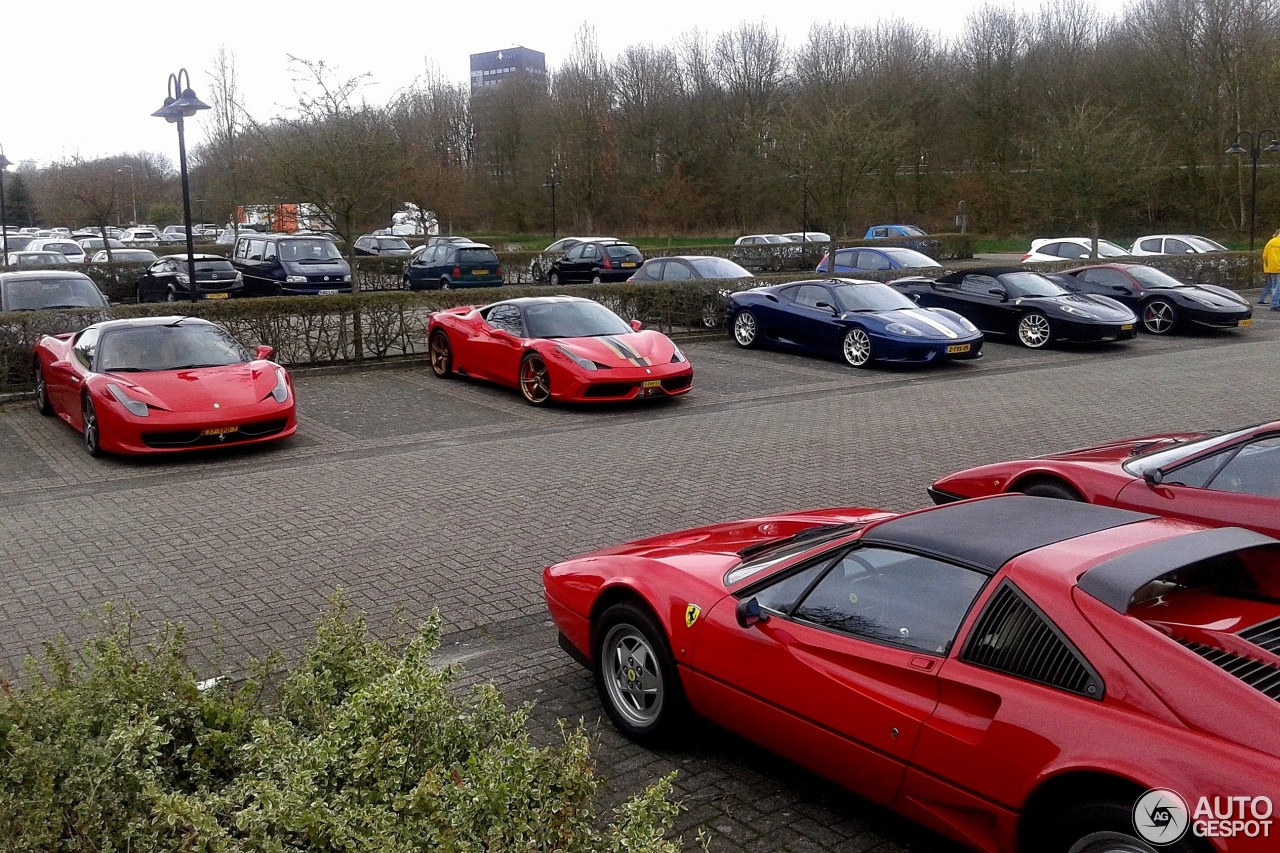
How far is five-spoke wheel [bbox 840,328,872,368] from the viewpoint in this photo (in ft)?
55.7

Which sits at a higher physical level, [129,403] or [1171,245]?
[1171,245]

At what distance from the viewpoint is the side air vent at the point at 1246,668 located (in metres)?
3.15

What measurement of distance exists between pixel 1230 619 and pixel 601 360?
1047cm

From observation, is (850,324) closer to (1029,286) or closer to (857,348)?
(857,348)

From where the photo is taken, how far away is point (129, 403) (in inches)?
420

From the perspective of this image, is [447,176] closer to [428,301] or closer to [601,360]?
[428,301]

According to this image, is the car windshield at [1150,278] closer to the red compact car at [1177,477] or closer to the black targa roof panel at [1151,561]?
the red compact car at [1177,477]

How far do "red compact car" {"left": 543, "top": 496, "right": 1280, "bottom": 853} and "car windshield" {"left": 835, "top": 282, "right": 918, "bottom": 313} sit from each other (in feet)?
43.1

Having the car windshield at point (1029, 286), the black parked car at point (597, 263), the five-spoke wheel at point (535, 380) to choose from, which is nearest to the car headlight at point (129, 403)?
the five-spoke wheel at point (535, 380)

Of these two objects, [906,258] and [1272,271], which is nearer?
[1272,271]

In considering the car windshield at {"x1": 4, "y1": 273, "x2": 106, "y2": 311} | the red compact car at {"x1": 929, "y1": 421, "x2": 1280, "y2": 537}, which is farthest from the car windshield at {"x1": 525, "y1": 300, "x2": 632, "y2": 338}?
the car windshield at {"x1": 4, "y1": 273, "x2": 106, "y2": 311}

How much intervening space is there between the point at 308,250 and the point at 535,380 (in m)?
16.0

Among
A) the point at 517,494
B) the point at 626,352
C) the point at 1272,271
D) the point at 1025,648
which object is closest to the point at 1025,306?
the point at 1272,271

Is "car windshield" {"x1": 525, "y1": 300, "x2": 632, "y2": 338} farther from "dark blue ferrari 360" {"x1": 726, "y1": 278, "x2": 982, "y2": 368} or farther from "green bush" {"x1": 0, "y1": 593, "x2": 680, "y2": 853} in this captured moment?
"green bush" {"x1": 0, "y1": 593, "x2": 680, "y2": 853}
